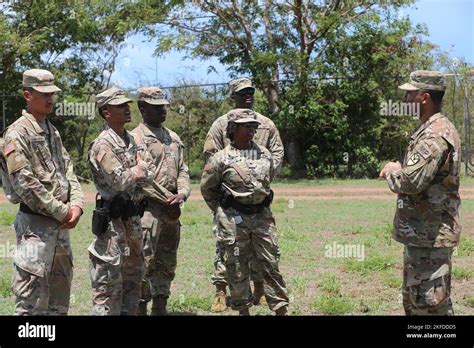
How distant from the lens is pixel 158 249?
6.41m

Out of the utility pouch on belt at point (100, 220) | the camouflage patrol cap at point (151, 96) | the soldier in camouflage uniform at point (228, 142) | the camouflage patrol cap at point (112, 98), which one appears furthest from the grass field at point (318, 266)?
the camouflage patrol cap at point (112, 98)

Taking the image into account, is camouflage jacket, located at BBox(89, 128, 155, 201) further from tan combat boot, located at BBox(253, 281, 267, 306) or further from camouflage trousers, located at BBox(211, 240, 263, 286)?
tan combat boot, located at BBox(253, 281, 267, 306)

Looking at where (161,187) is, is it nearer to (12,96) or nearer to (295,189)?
(295,189)

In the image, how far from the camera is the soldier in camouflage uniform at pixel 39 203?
A: 4.83m

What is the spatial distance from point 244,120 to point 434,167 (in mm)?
1809

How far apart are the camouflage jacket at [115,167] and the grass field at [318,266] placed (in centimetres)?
167

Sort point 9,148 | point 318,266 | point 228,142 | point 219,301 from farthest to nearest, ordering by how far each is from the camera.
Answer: point 318,266
point 228,142
point 219,301
point 9,148

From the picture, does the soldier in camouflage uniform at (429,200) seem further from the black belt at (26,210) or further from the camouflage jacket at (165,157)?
the black belt at (26,210)

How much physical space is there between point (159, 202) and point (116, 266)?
3.75 feet

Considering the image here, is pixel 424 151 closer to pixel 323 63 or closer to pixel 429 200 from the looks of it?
pixel 429 200

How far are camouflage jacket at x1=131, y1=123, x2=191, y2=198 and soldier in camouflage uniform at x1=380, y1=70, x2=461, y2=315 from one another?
227 centimetres

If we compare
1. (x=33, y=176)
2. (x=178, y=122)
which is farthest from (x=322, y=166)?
(x=33, y=176)

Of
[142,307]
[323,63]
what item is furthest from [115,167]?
[323,63]
